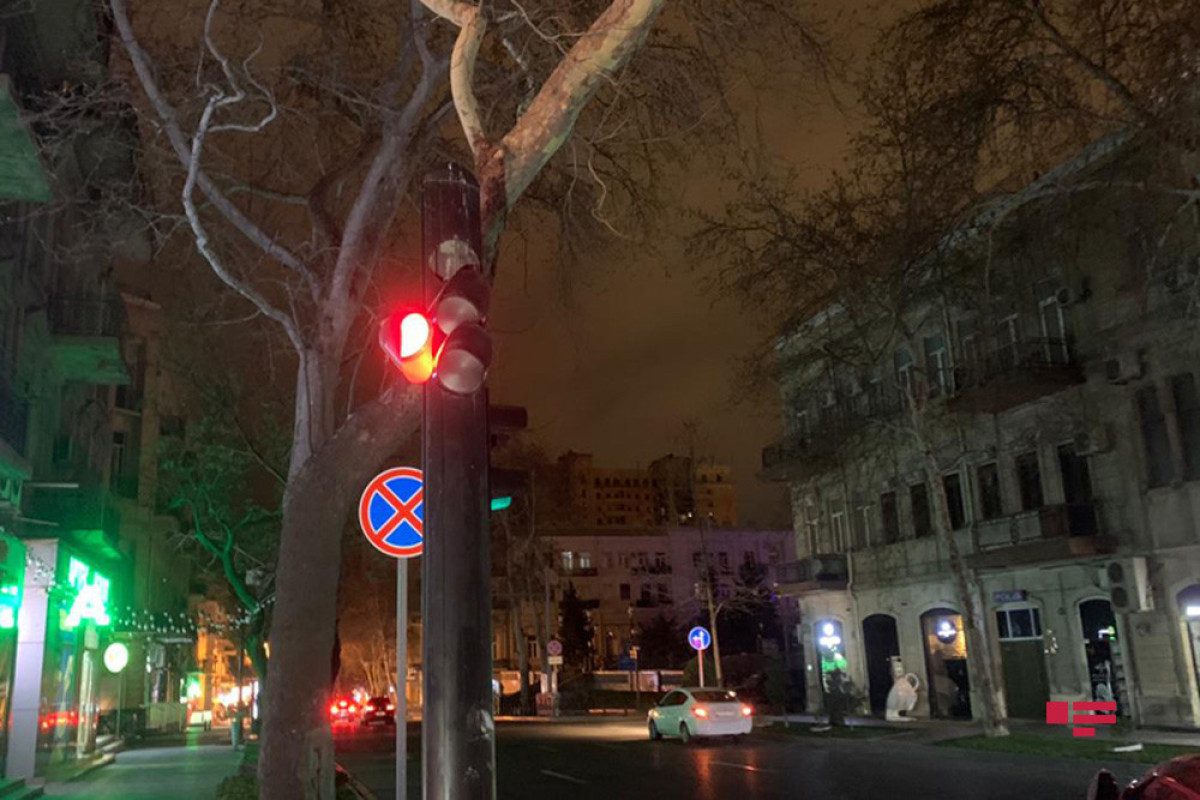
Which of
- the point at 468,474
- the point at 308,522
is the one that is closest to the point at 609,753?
the point at 308,522

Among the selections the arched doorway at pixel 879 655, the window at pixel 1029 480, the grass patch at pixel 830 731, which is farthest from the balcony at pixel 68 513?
the arched doorway at pixel 879 655

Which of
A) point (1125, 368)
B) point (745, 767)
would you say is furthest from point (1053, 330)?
point (745, 767)

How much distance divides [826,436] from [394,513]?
2482 centimetres

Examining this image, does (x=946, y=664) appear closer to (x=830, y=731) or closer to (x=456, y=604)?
(x=830, y=731)

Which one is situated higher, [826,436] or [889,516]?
[826,436]

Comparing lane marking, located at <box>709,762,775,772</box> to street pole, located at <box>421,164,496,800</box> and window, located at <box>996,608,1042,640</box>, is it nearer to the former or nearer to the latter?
window, located at <box>996,608,1042,640</box>

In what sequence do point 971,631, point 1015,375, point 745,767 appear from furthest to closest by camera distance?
point 1015,375 < point 971,631 < point 745,767

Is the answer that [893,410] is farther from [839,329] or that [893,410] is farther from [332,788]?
[332,788]

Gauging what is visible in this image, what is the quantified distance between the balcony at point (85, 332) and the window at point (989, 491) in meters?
23.5

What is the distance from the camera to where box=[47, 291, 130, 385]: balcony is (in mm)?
22172

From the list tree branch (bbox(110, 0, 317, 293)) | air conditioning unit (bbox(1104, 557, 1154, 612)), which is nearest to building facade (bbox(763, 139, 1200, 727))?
air conditioning unit (bbox(1104, 557, 1154, 612))

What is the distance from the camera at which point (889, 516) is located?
119 ft

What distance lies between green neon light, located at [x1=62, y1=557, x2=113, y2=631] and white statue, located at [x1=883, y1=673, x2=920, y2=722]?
22.3 metres

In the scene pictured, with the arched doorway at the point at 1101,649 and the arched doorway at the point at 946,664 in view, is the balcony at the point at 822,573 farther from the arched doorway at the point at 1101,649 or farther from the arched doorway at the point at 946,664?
the arched doorway at the point at 1101,649
